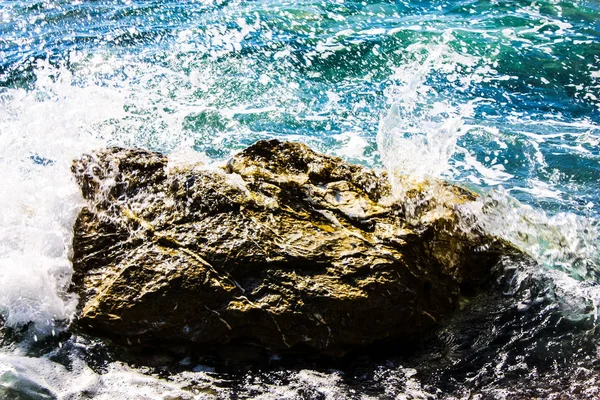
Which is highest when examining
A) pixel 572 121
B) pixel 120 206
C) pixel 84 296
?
pixel 120 206

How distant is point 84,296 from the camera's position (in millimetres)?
3812

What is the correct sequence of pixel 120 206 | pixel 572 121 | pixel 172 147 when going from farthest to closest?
1. pixel 572 121
2. pixel 172 147
3. pixel 120 206

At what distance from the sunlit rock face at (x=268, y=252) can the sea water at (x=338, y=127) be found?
0.69 feet

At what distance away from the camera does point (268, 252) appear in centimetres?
382

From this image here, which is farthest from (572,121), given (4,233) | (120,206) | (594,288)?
(4,233)

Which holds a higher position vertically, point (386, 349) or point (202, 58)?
point (202, 58)

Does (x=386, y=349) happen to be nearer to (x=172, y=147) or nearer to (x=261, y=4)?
(x=172, y=147)

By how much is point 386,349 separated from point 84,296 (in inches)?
79.6

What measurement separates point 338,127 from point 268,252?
3453 mm

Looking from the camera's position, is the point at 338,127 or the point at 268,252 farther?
the point at 338,127

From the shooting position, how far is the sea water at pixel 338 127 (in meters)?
3.54

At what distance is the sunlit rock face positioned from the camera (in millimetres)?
3635

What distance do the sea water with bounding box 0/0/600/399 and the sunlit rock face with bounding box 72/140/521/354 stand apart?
Answer: 0.21m

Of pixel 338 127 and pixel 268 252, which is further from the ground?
pixel 268 252
